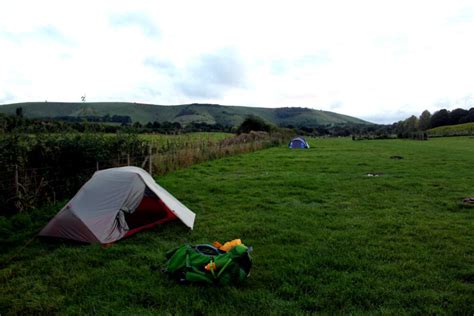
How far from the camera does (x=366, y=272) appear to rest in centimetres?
381

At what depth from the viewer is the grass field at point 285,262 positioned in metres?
3.22

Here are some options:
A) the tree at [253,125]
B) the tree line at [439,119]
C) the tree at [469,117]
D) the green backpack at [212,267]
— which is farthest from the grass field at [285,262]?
the tree at [469,117]

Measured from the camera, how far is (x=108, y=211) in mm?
5133

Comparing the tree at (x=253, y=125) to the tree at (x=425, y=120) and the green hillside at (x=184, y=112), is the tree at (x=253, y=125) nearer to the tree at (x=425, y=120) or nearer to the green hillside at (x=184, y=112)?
the green hillside at (x=184, y=112)

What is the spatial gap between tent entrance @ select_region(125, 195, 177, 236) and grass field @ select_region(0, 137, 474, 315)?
310 millimetres

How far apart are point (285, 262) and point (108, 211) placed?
9.75 ft

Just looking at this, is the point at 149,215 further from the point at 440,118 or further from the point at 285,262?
the point at 440,118

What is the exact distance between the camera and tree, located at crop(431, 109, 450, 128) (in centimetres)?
8344

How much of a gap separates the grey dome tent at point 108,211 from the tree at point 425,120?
307ft

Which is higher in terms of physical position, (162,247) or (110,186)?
(110,186)

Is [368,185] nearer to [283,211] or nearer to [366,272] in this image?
[283,211]

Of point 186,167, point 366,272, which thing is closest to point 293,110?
point 186,167

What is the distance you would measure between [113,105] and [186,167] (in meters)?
90.9

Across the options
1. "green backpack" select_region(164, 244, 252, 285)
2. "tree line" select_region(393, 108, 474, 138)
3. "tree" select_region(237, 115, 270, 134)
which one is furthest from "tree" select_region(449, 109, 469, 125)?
"green backpack" select_region(164, 244, 252, 285)
